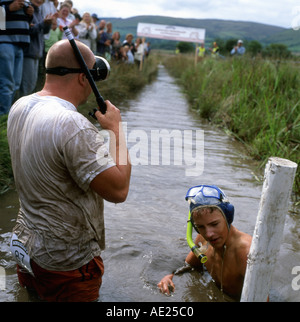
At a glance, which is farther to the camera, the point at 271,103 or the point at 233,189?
the point at 271,103

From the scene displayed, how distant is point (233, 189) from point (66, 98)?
414 cm

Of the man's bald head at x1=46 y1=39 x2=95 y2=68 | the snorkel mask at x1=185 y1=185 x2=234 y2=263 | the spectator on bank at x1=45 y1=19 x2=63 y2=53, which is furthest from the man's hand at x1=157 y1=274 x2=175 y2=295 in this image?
the spectator on bank at x1=45 y1=19 x2=63 y2=53

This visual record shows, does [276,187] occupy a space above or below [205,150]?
above

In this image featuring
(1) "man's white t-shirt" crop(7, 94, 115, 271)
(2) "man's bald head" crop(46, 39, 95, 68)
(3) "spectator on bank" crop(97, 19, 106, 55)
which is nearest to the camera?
(1) "man's white t-shirt" crop(7, 94, 115, 271)

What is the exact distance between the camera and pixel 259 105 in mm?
9094

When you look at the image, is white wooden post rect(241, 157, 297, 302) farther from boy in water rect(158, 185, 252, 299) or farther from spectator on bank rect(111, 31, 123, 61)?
spectator on bank rect(111, 31, 123, 61)

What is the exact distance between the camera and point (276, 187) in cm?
249

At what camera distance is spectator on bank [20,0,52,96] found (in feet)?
23.0

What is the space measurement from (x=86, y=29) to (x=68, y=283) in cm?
897

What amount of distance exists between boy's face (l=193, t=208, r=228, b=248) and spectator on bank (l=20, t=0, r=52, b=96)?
4571mm

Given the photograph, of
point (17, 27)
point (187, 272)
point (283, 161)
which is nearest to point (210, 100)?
point (17, 27)

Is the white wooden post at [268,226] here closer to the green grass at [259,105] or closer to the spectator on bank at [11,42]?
the green grass at [259,105]

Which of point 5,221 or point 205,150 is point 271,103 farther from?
point 5,221

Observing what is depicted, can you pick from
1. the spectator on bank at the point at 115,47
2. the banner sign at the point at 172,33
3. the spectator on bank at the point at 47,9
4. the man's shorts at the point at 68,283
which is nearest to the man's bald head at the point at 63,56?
the man's shorts at the point at 68,283
